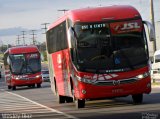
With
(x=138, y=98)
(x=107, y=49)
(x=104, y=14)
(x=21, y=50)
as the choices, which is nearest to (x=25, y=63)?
(x=21, y=50)

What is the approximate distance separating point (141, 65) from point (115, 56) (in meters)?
0.90

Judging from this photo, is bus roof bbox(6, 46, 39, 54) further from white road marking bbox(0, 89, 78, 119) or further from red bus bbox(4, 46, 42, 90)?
white road marking bbox(0, 89, 78, 119)

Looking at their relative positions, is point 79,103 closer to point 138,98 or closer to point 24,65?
point 138,98

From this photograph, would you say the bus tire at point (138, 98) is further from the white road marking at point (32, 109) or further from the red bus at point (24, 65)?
the red bus at point (24, 65)

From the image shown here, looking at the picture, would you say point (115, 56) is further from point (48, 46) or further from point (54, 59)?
point (48, 46)

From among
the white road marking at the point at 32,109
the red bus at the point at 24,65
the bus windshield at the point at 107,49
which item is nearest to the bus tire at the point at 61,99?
the white road marking at the point at 32,109

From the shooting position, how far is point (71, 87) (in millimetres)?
20266

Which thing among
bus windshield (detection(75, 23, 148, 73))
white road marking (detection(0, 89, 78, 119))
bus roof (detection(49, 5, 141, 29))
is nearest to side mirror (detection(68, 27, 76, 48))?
bus windshield (detection(75, 23, 148, 73))

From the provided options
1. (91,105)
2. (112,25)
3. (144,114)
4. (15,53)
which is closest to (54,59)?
(91,105)

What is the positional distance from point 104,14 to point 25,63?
26.7m

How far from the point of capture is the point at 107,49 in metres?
18.8

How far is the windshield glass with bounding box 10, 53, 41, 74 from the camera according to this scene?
148 feet

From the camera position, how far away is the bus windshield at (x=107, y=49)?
736 inches

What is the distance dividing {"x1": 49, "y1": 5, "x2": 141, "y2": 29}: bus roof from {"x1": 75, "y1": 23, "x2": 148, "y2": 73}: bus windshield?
235 mm
